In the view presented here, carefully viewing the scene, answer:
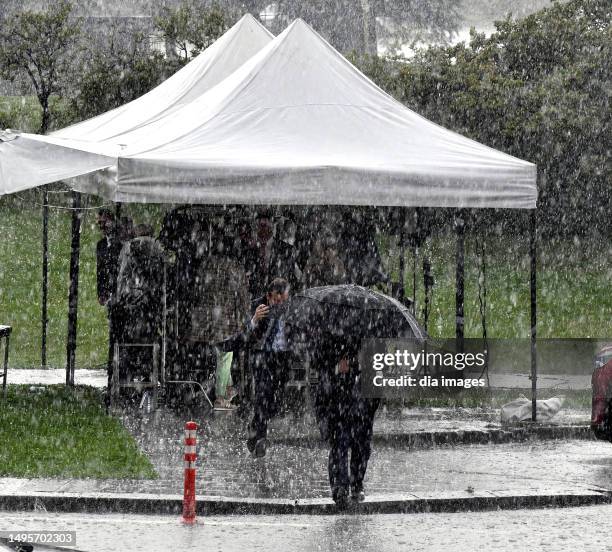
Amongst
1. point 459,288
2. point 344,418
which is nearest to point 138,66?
point 459,288

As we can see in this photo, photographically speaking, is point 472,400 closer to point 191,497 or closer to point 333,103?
point 333,103

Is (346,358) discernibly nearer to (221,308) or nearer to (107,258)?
(221,308)

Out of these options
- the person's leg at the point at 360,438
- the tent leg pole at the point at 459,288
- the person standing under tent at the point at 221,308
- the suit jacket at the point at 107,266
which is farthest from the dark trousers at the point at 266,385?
the suit jacket at the point at 107,266

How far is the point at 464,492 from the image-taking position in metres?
10.7

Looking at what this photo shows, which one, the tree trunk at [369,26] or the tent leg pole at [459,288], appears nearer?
the tent leg pole at [459,288]

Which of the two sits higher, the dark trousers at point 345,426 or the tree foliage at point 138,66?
the tree foliage at point 138,66

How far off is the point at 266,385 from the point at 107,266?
517 centimetres

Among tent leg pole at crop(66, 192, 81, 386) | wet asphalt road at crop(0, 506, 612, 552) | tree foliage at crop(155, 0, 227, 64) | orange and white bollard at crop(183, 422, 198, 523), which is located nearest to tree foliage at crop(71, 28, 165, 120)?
tree foliage at crop(155, 0, 227, 64)

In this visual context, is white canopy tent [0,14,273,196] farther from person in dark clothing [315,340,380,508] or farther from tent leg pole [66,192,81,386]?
→ person in dark clothing [315,340,380,508]

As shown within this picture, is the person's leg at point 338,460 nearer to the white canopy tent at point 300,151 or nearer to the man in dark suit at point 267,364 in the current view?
the man in dark suit at point 267,364

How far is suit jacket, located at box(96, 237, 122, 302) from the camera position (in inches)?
656

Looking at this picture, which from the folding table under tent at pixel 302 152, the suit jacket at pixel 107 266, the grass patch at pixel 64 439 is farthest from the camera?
the suit jacket at pixel 107 266

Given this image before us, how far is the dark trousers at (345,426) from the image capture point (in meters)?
10.2

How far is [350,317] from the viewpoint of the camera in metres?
10.3
